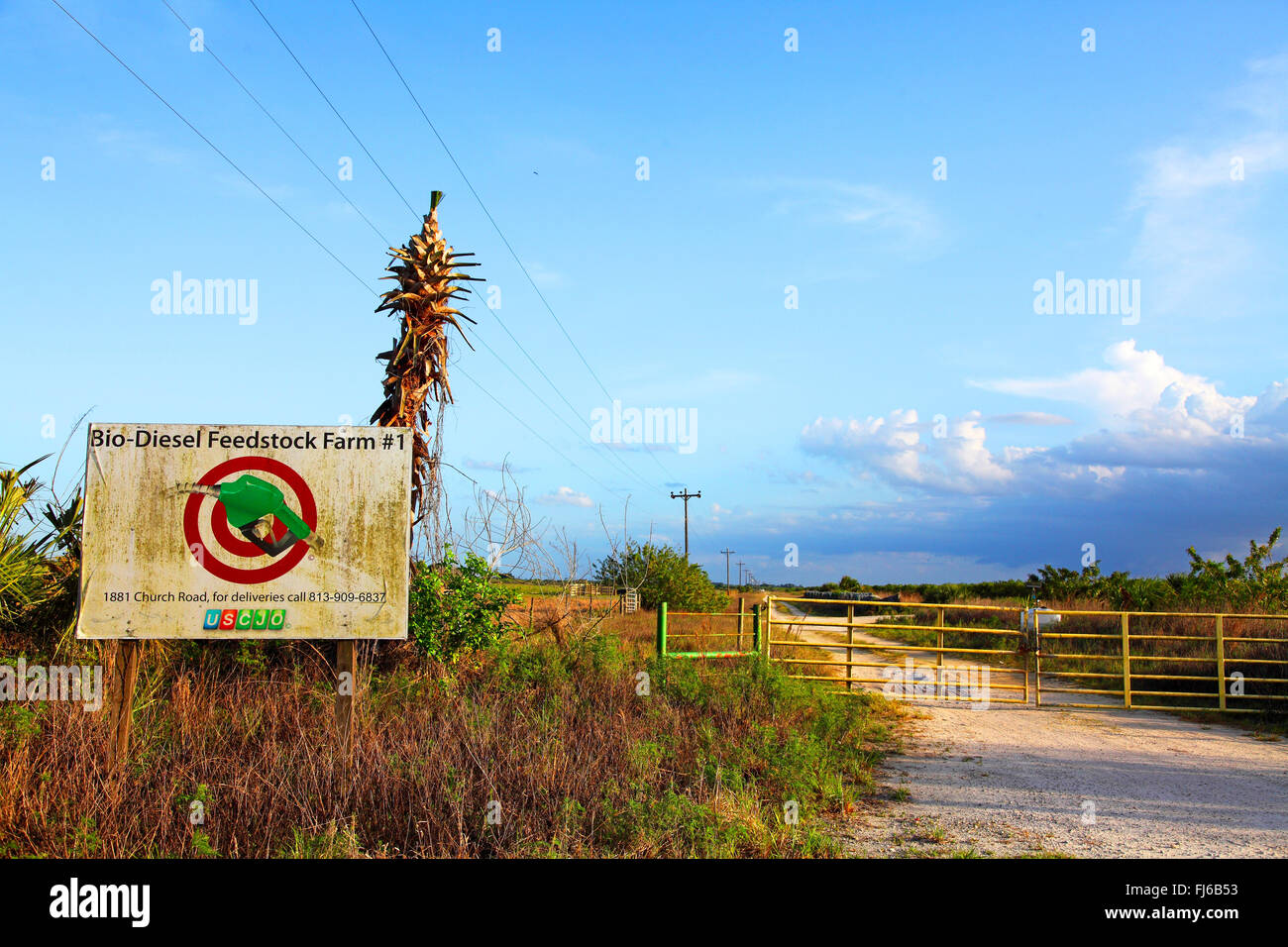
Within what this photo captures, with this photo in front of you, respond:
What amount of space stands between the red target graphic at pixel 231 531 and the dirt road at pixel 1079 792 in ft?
18.0

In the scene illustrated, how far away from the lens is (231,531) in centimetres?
730

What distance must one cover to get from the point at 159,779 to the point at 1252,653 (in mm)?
19221

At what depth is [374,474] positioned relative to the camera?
7.59 m

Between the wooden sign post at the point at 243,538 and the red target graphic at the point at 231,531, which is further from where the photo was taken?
the red target graphic at the point at 231,531

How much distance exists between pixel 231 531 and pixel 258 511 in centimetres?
29

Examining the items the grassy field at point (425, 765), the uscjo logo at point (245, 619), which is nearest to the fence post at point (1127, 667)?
the grassy field at point (425, 765)

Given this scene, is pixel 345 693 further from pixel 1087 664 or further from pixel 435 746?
pixel 1087 664

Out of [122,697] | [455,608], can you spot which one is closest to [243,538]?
[122,697]

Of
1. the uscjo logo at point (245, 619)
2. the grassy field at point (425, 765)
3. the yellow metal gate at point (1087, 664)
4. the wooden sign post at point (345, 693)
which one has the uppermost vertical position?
the uscjo logo at point (245, 619)

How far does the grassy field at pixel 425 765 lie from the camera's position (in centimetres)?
531

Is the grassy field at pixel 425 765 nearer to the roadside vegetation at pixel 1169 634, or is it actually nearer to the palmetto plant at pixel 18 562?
the palmetto plant at pixel 18 562
